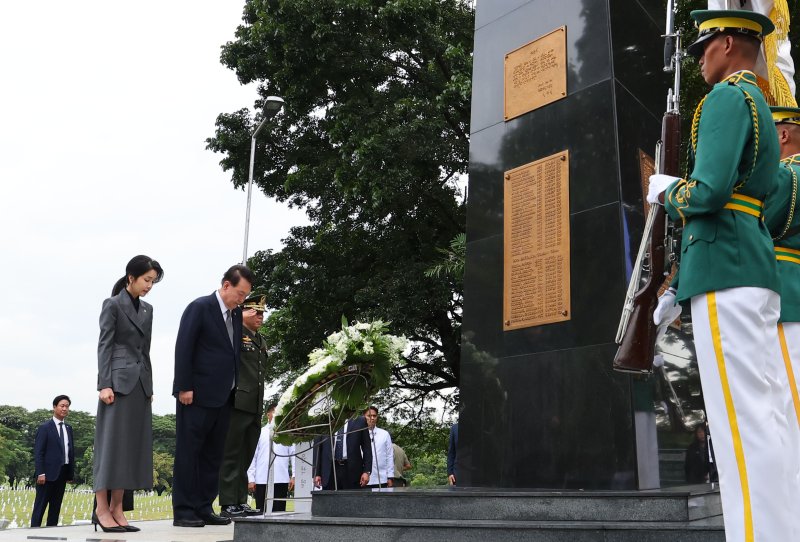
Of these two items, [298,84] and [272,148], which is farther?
[272,148]

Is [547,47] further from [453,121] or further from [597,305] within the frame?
[453,121]

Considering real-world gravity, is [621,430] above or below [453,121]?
below

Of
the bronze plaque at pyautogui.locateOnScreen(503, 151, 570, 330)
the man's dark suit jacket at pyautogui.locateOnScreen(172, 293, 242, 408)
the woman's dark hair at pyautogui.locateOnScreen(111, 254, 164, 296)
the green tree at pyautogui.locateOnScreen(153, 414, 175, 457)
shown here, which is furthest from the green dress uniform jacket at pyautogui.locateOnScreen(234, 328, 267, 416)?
the green tree at pyautogui.locateOnScreen(153, 414, 175, 457)

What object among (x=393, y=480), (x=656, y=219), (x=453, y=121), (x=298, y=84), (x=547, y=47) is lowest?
(x=393, y=480)

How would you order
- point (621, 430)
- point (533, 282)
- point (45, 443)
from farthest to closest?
point (45, 443) → point (533, 282) → point (621, 430)

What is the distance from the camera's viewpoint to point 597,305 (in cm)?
552

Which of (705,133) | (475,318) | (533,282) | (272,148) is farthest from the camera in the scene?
(272,148)

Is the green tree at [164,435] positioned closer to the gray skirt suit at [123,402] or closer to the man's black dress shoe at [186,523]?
the man's black dress shoe at [186,523]

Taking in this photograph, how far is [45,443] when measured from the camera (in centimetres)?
1129

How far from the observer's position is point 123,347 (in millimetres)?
6273

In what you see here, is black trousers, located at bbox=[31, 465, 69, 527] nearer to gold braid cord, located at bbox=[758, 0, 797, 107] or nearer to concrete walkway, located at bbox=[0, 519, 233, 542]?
concrete walkway, located at bbox=[0, 519, 233, 542]

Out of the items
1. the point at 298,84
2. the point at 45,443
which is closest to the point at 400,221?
the point at 298,84

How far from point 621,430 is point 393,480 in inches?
278

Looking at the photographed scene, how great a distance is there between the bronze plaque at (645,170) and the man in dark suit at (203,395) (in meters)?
3.30
